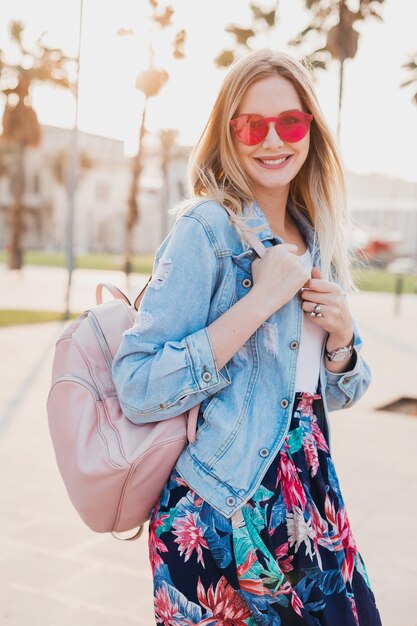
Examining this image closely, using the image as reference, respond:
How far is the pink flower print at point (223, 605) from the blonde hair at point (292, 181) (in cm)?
72

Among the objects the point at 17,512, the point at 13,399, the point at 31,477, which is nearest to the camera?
the point at 17,512

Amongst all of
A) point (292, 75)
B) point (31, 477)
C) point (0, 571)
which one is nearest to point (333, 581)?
point (292, 75)

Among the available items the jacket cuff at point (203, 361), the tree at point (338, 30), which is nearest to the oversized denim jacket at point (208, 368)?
the jacket cuff at point (203, 361)

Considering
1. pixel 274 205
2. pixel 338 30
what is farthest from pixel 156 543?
pixel 338 30

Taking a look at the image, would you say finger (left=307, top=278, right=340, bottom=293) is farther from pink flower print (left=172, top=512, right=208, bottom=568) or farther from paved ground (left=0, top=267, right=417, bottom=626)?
paved ground (left=0, top=267, right=417, bottom=626)

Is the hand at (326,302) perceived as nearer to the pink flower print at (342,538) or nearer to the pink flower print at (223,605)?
the pink flower print at (342,538)

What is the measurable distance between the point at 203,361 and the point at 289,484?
32 centimetres

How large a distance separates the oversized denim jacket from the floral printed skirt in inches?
1.8

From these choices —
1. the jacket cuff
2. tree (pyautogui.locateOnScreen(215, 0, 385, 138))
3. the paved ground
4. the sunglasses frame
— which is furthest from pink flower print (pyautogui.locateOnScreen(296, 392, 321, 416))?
tree (pyautogui.locateOnScreen(215, 0, 385, 138))

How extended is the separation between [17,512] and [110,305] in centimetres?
278

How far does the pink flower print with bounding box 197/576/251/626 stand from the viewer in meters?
1.55

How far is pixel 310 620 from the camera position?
154cm

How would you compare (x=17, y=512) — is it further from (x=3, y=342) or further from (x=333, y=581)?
(x=3, y=342)

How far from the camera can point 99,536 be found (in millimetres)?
3895
